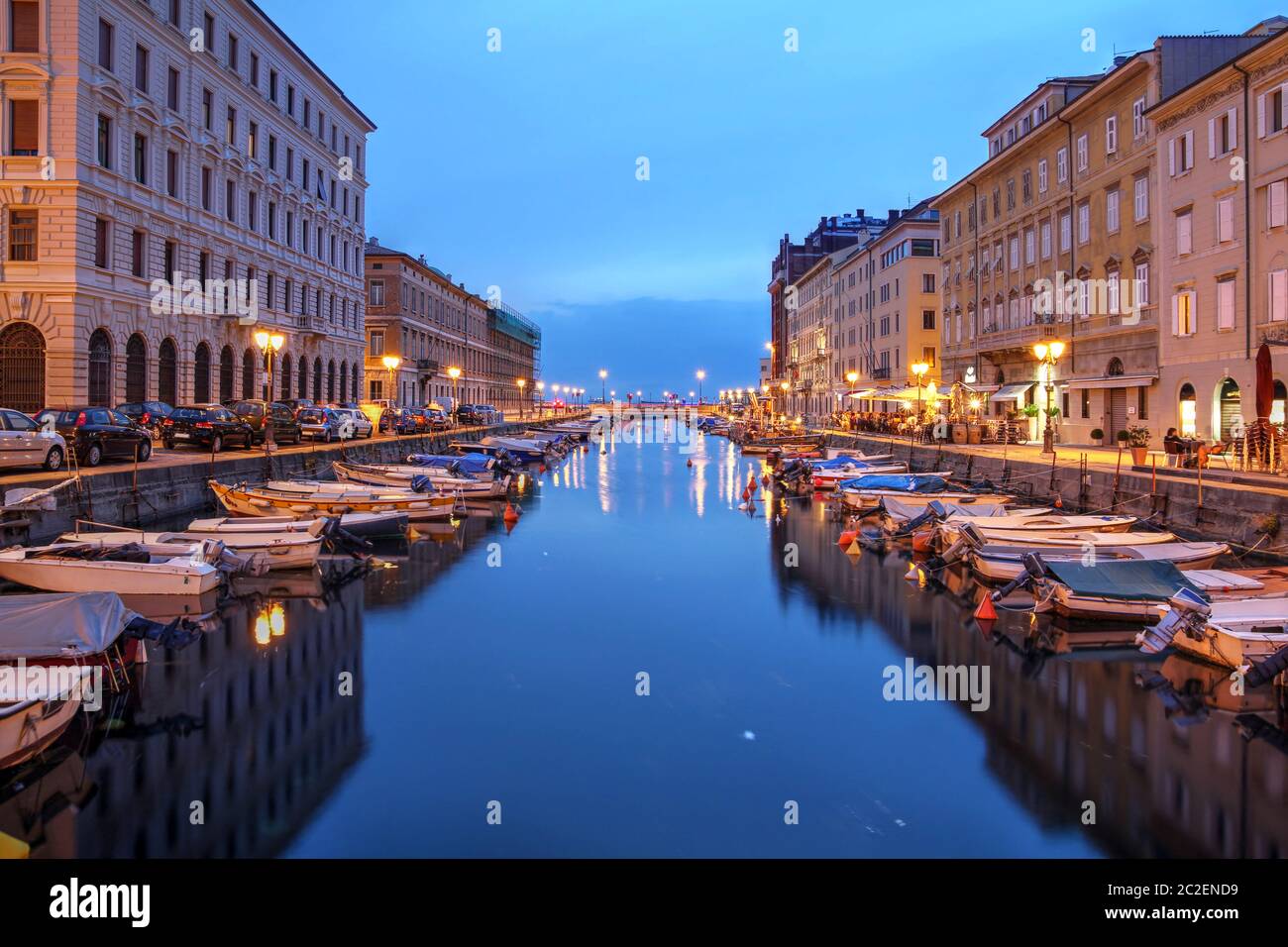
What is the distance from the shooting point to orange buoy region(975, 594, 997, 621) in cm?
1630

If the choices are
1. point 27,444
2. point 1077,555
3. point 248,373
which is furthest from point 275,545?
point 248,373

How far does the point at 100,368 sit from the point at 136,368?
2611 mm

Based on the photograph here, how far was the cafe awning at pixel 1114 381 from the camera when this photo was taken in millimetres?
35438

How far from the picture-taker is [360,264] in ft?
241

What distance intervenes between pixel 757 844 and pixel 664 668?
5964 mm

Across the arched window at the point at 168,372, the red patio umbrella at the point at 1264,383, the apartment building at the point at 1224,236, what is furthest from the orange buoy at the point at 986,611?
the arched window at the point at 168,372

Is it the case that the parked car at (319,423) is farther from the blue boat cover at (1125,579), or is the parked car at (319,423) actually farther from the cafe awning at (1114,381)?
the blue boat cover at (1125,579)

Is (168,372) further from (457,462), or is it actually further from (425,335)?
(425,335)

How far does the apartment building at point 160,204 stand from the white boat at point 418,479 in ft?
37.3

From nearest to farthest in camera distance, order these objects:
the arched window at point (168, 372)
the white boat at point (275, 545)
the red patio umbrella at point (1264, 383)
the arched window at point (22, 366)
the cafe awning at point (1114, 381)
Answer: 1. the white boat at point (275, 545)
2. the red patio umbrella at point (1264, 383)
3. the cafe awning at point (1114, 381)
4. the arched window at point (22, 366)
5. the arched window at point (168, 372)

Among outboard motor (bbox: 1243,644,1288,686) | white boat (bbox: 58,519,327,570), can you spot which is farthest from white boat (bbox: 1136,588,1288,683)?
white boat (bbox: 58,519,327,570)

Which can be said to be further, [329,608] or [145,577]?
[329,608]

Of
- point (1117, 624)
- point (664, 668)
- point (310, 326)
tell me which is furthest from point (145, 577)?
point (310, 326)

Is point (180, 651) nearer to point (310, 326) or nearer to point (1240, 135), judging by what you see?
point (1240, 135)
